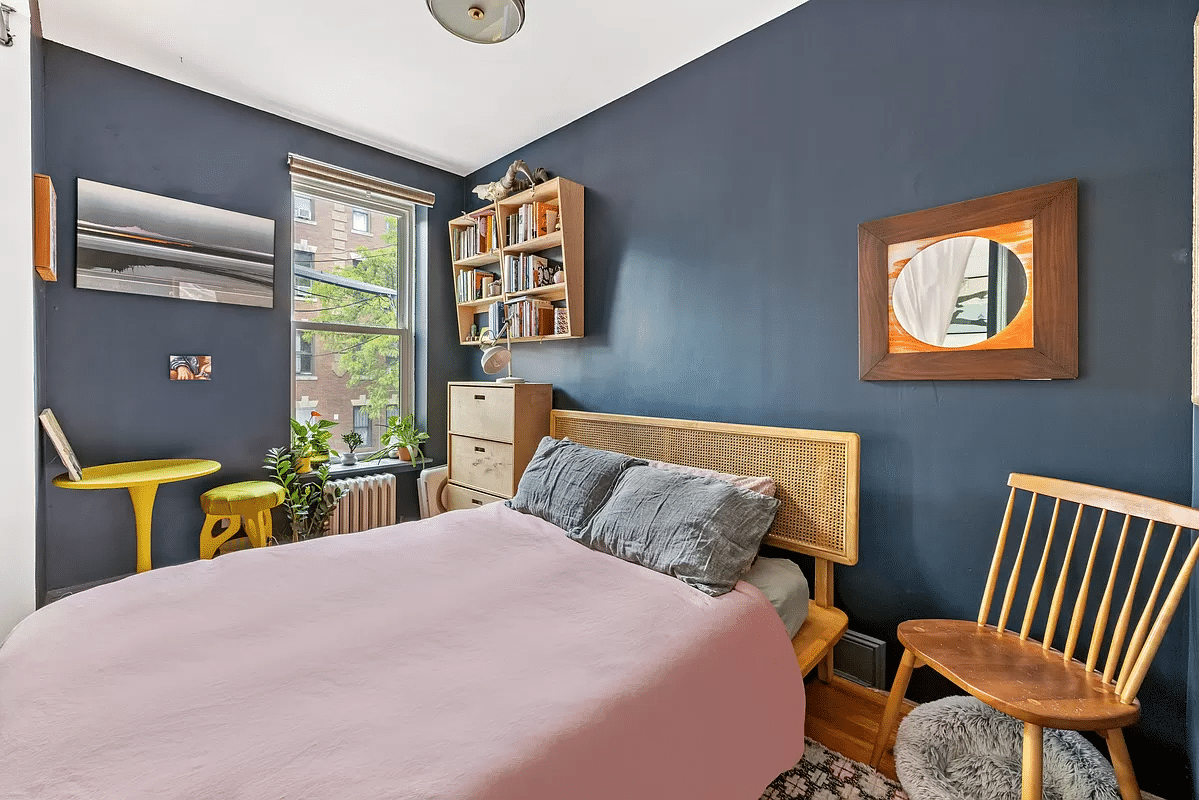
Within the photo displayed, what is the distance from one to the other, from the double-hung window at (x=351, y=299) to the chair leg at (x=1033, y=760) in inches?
144

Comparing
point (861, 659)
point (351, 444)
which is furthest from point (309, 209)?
point (861, 659)

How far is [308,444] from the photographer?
3191mm

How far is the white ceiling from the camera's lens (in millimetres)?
2217

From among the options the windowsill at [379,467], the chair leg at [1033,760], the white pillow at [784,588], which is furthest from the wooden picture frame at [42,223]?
the chair leg at [1033,760]

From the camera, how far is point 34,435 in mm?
2145

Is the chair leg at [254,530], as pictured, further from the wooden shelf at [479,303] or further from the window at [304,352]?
the wooden shelf at [479,303]

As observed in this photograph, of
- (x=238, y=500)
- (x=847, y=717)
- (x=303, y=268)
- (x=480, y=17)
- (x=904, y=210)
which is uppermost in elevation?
(x=480, y=17)

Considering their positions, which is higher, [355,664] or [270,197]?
[270,197]

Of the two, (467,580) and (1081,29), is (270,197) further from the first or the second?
(1081,29)

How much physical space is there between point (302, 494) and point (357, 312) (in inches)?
49.8

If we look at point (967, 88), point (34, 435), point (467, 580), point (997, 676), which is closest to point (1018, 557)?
point (997, 676)

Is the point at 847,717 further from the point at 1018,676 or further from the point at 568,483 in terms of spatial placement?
the point at 568,483

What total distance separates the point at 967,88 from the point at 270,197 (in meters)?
Answer: 3.48

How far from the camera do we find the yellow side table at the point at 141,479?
7.47ft
